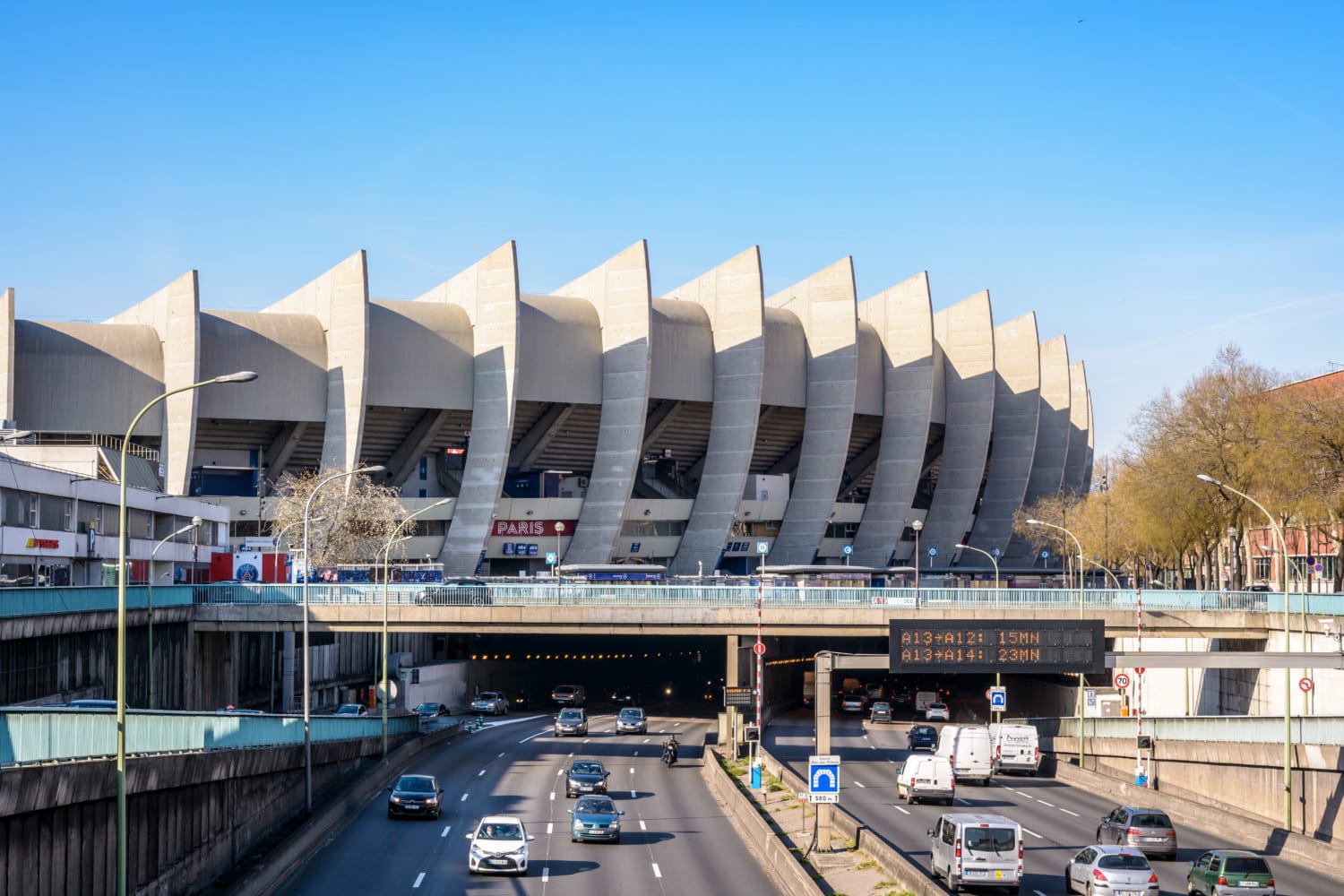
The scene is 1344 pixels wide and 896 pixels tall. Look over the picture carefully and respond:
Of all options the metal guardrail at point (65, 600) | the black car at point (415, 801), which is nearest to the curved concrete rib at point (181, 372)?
the metal guardrail at point (65, 600)

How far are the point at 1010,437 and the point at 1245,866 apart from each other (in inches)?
4135

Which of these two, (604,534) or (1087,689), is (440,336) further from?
(1087,689)

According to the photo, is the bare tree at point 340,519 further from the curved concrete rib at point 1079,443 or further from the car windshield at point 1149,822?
the curved concrete rib at point 1079,443

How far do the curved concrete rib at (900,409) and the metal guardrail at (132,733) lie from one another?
8007 cm

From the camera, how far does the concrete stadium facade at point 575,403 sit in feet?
279

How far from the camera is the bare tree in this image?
278 ft

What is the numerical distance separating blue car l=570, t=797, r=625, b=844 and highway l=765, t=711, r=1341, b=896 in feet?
24.1

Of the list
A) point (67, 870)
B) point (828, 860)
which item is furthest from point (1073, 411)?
point (67, 870)

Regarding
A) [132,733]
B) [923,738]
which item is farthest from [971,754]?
[132,733]

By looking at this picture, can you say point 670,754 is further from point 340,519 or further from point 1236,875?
point 340,519

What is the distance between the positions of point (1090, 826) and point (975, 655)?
A: 234 inches

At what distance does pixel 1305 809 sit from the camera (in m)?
44.6

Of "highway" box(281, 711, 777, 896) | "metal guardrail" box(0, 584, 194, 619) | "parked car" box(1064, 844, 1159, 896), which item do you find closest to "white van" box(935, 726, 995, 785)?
"highway" box(281, 711, 777, 896)

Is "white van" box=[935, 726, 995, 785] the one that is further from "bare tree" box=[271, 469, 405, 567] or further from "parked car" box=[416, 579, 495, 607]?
"bare tree" box=[271, 469, 405, 567]
